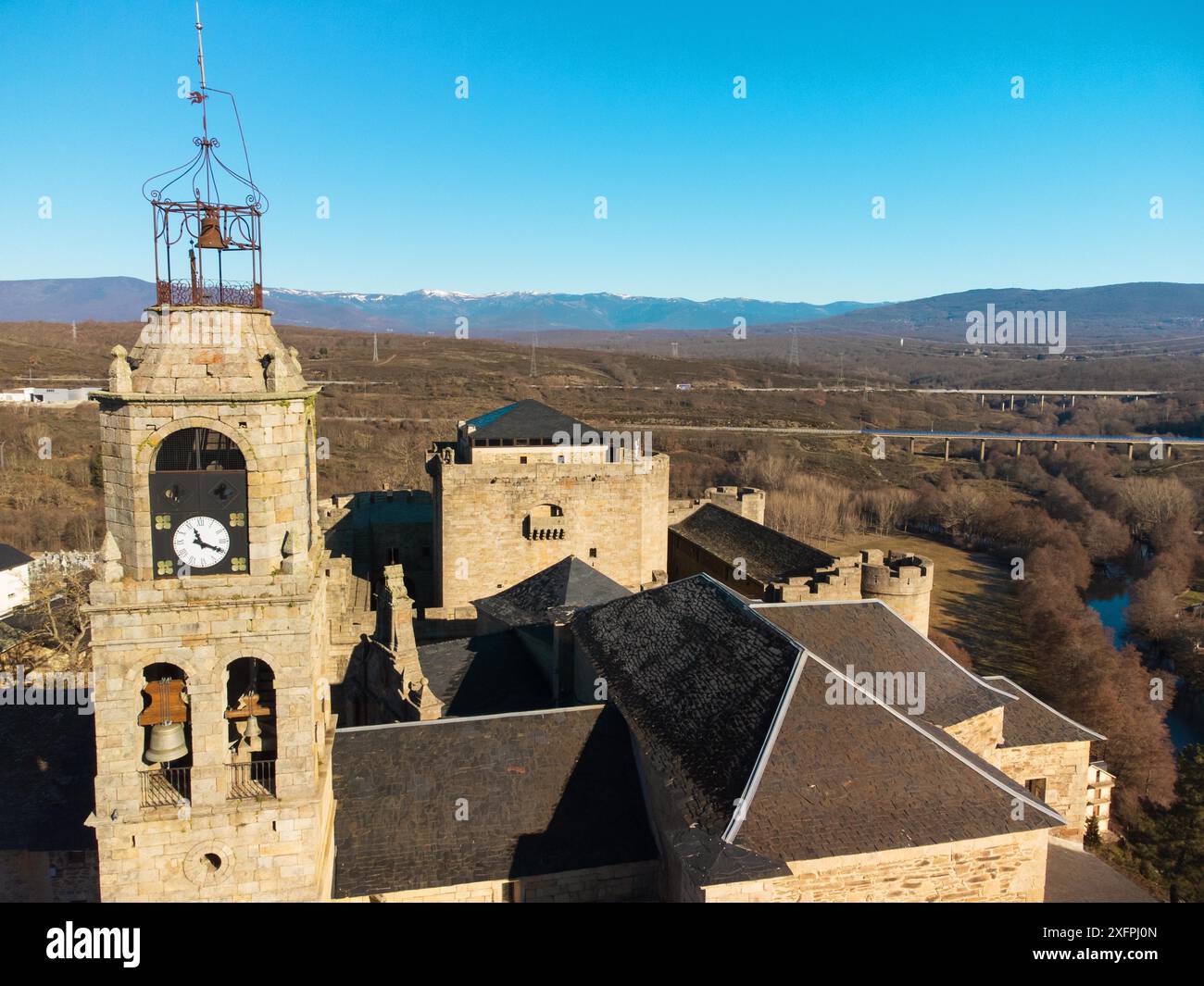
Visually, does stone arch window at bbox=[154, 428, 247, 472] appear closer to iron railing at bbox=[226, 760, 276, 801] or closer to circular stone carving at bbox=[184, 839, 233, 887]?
iron railing at bbox=[226, 760, 276, 801]

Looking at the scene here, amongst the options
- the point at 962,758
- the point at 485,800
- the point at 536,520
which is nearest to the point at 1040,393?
the point at 536,520

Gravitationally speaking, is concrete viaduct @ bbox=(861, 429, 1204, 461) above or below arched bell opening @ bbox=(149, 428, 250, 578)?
below

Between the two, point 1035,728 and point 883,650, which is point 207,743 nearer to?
point 883,650

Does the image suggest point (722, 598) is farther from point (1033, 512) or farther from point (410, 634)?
point (1033, 512)

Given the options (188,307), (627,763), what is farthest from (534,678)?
(188,307)

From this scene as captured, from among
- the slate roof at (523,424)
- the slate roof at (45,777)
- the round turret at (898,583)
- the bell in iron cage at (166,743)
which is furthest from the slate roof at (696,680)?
the slate roof at (523,424)

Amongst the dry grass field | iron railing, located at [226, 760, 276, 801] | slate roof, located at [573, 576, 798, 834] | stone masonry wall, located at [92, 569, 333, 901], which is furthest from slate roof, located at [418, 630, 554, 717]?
the dry grass field
